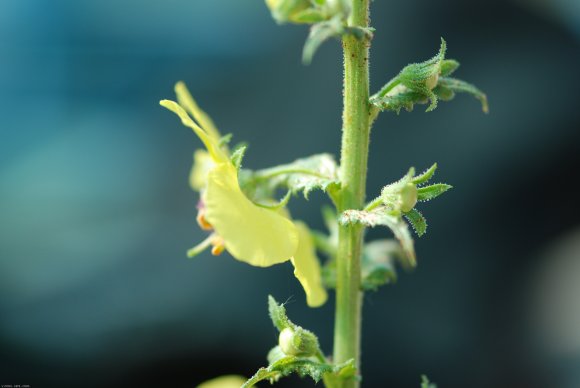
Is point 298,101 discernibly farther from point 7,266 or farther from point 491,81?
point 7,266

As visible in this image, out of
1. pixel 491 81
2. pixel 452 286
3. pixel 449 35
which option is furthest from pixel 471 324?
pixel 449 35

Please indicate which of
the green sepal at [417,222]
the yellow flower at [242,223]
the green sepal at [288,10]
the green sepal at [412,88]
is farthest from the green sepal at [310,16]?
the green sepal at [417,222]

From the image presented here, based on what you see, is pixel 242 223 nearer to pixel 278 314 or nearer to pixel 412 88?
pixel 278 314

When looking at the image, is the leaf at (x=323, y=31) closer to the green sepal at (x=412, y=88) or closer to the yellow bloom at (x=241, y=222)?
the green sepal at (x=412, y=88)

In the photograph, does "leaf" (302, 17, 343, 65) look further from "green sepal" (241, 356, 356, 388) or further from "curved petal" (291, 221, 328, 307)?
"green sepal" (241, 356, 356, 388)

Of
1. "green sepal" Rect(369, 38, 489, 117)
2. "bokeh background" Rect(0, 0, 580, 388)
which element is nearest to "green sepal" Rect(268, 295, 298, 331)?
"green sepal" Rect(369, 38, 489, 117)

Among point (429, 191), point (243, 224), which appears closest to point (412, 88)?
point (429, 191)
